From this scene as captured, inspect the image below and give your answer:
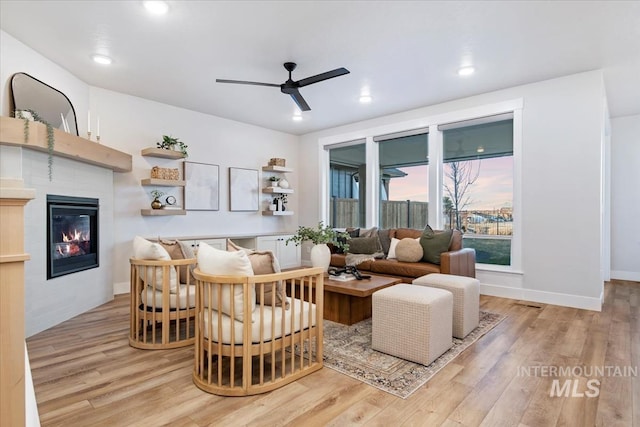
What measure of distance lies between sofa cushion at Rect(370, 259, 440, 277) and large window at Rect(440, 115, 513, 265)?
1234 millimetres

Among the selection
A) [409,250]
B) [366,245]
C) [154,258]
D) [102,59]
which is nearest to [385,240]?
[366,245]

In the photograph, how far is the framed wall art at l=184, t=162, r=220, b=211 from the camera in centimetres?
543

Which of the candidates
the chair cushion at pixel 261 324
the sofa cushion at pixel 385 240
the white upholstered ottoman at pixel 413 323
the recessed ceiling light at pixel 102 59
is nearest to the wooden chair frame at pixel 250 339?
the chair cushion at pixel 261 324

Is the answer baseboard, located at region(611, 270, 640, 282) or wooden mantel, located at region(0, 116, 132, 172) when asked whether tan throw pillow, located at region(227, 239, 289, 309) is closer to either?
wooden mantel, located at region(0, 116, 132, 172)

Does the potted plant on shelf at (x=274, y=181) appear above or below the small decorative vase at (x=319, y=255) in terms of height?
above

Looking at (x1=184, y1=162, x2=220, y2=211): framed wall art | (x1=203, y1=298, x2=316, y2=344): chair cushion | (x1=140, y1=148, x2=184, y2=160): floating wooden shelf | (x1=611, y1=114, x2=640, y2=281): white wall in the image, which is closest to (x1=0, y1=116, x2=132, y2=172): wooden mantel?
(x1=140, y1=148, x2=184, y2=160): floating wooden shelf

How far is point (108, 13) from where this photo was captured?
9.18ft

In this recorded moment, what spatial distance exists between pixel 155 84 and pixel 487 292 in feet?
17.2

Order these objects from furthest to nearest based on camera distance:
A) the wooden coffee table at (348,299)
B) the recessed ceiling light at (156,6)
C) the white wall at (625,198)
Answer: the white wall at (625,198)
the wooden coffee table at (348,299)
the recessed ceiling light at (156,6)

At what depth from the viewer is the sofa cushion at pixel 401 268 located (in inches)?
161

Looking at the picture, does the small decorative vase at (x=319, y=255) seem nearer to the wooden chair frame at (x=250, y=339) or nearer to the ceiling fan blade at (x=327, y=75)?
the wooden chair frame at (x=250, y=339)

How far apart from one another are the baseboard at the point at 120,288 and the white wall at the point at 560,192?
199 inches

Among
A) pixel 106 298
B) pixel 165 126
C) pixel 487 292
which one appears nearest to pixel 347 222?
pixel 487 292

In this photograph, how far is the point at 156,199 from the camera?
4918 millimetres
